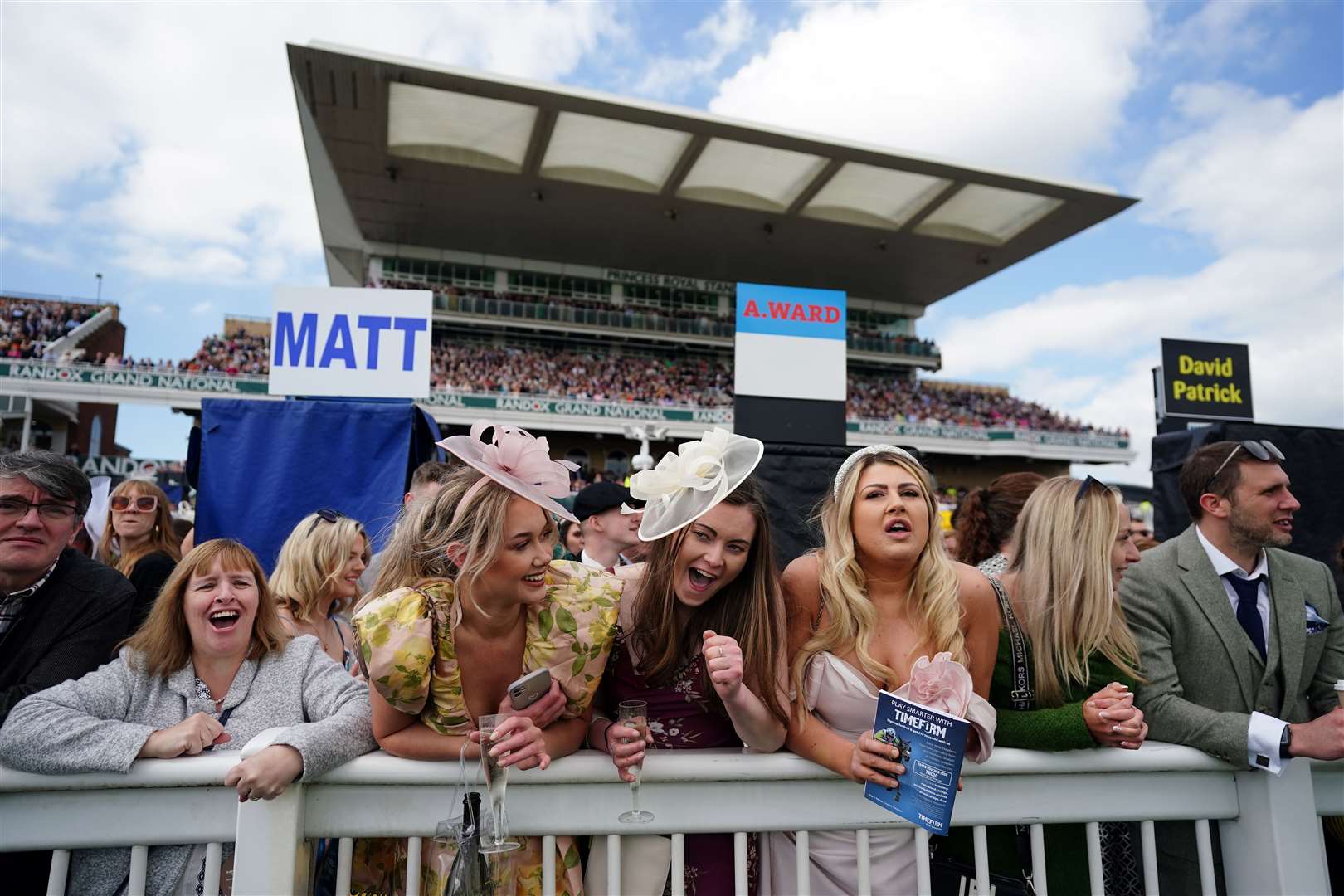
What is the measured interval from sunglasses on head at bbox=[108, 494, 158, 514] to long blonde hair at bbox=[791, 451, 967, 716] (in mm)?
3571

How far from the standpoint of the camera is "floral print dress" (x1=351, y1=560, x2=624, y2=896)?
5.63 ft

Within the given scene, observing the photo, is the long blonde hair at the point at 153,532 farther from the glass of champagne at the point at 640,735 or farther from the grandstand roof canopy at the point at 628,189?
the grandstand roof canopy at the point at 628,189

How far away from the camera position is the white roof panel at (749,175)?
2669 centimetres

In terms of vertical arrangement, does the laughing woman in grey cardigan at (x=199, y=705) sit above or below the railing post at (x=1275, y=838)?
above

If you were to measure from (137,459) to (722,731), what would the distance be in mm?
31771

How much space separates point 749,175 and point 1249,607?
28.1 meters

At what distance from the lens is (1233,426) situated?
381 cm

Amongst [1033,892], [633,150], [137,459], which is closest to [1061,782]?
[1033,892]

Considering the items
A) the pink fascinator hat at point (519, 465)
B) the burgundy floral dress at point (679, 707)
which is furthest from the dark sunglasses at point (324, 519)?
the burgundy floral dress at point (679, 707)

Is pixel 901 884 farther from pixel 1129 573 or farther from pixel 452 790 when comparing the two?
pixel 1129 573

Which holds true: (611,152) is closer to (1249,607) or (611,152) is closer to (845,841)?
(1249,607)

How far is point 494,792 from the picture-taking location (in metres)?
1.60

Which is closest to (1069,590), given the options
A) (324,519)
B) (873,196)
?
(324,519)

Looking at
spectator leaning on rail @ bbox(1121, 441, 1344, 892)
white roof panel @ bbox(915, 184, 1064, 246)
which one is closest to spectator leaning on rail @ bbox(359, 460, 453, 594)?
spectator leaning on rail @ bbox(1121, 441, 1344, 892)
